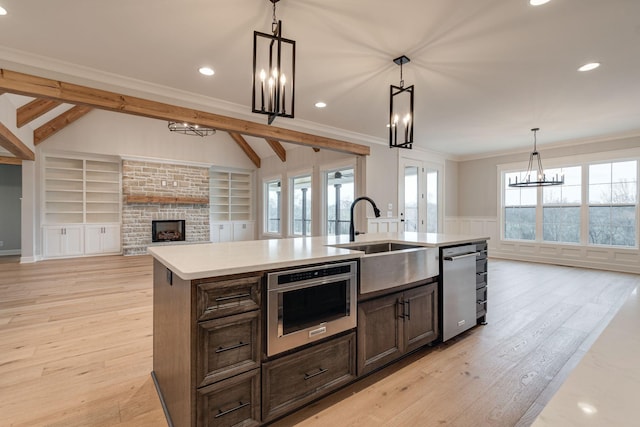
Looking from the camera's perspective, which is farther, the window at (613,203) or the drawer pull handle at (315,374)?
the window at (613,203)

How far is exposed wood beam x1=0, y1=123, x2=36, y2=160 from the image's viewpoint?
486 cm

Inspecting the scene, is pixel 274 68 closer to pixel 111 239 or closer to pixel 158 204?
pixel 158 204

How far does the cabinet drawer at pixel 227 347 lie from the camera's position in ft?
4.61

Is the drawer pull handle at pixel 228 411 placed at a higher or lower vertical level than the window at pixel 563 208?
lower

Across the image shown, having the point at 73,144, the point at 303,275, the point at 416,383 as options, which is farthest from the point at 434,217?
the point at 73,144

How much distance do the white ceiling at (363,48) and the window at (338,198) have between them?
263cm

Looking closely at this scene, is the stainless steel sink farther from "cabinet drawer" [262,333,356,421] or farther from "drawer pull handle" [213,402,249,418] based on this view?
"drawer pull handle" [213,402,249,418]

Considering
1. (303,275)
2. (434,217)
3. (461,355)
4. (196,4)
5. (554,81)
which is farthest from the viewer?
(434,217)

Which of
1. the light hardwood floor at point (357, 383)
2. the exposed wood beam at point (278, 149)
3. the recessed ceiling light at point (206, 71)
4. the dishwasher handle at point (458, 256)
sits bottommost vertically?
the light hardwood floor at point (357, 383)

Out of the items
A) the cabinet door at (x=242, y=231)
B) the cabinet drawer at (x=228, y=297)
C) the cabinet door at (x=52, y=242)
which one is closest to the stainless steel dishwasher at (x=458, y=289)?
the cabinet drawer at (x=228, y=297)

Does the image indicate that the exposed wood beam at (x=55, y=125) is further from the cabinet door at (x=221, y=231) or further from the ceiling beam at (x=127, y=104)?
the ceiling beam at (x=127, y=104)

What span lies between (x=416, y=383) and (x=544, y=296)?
3136mm

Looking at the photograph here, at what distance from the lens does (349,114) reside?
4.95 m

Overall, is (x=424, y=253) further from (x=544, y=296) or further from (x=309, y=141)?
(x=309, y=141)
